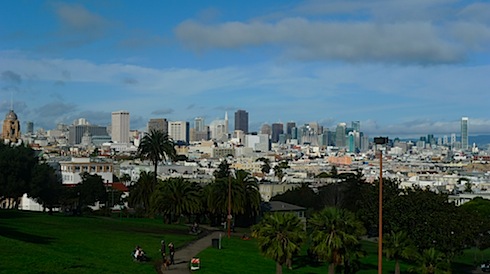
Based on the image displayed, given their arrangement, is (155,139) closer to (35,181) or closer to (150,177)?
(150,177)

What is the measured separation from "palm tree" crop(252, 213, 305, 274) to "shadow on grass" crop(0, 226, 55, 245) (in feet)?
35.2

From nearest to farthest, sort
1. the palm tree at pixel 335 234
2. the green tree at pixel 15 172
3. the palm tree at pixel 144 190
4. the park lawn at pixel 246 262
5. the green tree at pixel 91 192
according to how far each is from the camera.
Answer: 1. the palm tree at pixel 335 234
2. the park lawn at pixel 246 262
3. the green tree at pixel 15 172
4. the palm tree at pixel 144 190
5. the green tree at pixel 91 192

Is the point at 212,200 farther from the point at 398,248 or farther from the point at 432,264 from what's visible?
the point at 432,264

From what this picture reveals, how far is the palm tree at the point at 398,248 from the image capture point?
38050 mm

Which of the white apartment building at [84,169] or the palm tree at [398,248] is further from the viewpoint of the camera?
the white apartment building at [84,169]

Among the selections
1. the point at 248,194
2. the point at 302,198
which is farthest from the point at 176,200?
the point at 302,198

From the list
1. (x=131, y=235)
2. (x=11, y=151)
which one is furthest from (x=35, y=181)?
(x=131, y=235)

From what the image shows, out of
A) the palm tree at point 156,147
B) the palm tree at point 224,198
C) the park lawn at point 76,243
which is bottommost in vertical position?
the park lawn at point 76,243

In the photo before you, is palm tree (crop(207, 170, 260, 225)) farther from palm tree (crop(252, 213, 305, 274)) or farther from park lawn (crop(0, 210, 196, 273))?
palm tree (crop(252, 213, 305, 274))

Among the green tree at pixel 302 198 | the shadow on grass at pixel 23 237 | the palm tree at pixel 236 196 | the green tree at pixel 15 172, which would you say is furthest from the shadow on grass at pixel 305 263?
the green tree at pixel 302 198

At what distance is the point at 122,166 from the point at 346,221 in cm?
16858

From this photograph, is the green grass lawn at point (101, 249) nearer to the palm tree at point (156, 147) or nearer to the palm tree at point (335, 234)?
the palm tree at point (335, 234)

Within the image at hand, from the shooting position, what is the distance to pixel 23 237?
1319 inches

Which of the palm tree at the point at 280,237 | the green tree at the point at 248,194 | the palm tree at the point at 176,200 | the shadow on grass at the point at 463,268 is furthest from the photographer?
the green tree at the point at 248,194
